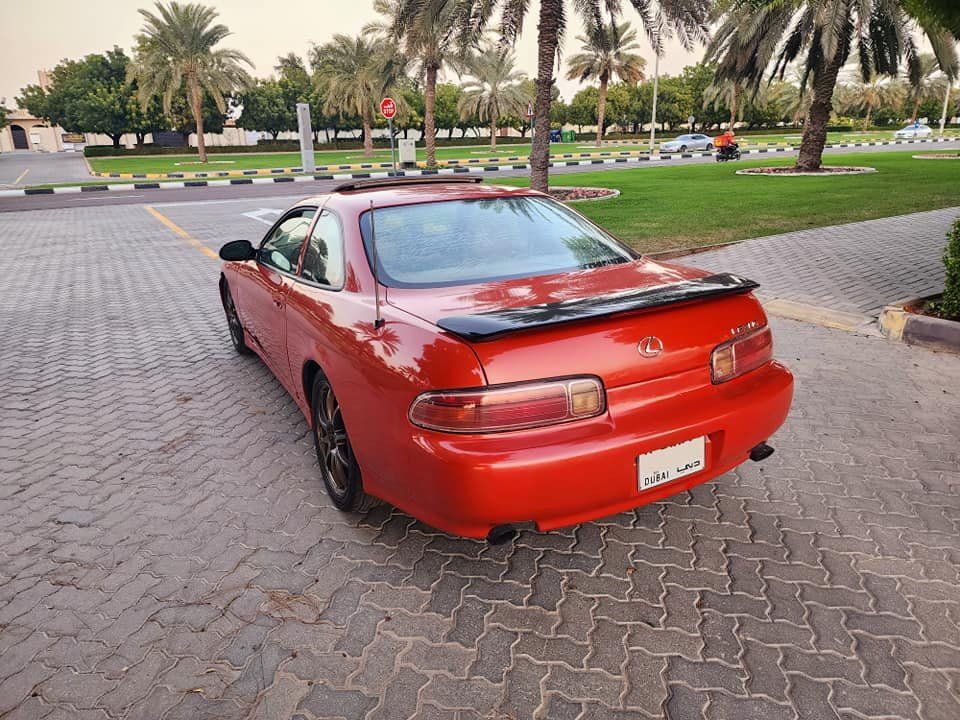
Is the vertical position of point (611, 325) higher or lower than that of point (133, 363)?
higher

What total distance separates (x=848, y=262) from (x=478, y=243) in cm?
693

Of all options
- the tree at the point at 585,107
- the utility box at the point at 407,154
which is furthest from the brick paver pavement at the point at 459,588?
the tree at the point at 585,107

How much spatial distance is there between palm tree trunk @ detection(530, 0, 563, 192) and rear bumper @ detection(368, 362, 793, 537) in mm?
12424

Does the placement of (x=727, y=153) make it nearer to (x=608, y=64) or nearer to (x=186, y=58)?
(x=608, y=64)

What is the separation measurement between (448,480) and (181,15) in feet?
135

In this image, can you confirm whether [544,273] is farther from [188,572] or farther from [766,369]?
[188,572]

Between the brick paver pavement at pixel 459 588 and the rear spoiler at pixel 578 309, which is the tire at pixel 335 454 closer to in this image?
the brick paver pavement at pixel 459 588

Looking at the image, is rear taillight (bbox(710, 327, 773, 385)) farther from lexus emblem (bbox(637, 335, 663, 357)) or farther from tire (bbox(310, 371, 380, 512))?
tire (bbox(310, 371, 380, 512))

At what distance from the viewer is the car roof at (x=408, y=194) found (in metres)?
3.48

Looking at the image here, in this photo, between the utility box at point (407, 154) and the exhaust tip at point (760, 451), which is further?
the utility box at point (407, 154)

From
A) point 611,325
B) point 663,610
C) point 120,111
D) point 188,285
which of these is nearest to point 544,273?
point 611,325

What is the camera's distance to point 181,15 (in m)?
35.3

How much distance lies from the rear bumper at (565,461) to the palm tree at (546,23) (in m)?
12.5

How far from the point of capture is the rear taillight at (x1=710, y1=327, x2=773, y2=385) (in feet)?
8.70
